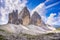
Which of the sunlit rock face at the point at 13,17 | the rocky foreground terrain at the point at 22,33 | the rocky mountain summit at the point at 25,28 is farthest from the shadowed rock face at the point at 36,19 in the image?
the sunlit rock face at the point at 13,17

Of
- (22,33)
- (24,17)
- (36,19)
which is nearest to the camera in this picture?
(22,33)

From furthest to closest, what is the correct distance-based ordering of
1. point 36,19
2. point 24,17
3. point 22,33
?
point 36,19 → point 24,17 → point 22,33

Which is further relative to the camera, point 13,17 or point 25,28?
point 25,28

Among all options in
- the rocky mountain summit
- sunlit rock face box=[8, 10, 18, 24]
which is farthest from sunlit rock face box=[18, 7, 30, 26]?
sunlit rock face box=[8, 10, 18, 24]

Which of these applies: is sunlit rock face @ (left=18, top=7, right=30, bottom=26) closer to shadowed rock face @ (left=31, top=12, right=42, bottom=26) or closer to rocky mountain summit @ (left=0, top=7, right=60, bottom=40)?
rocky mountain summit @ (left=0, top=7, right=60, bottom=40)

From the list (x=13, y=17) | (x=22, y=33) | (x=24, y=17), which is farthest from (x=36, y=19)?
(x=13, y=17)

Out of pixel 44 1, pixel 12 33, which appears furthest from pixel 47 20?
pixel 12 33

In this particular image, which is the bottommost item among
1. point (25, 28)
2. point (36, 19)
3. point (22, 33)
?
point (22, 33)

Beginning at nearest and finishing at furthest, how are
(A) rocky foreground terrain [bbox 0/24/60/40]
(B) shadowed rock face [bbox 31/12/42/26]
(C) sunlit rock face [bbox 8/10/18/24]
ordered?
(A) rocky foreground terrain [bbox 0/24/60/40]
(C) sunlit rock face [bbox 8/10/18/24]
(B) shadowed rock face [bbox 31/12/42/26]

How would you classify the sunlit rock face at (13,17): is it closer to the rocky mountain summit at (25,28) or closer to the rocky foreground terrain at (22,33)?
the rocky mountain summit at (25,28)

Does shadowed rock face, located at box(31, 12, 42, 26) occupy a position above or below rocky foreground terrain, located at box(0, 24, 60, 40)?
above

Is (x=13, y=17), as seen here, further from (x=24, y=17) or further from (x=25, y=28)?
(x=25, y=28)

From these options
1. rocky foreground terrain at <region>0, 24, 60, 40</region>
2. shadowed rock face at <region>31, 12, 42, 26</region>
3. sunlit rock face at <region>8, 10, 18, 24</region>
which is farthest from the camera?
shadowed rock face at <region>31, 12, 42, 26</region>

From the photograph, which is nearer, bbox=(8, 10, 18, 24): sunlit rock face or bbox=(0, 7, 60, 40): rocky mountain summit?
bbox=(0, 7, 60, 40): rocky mountain summit
